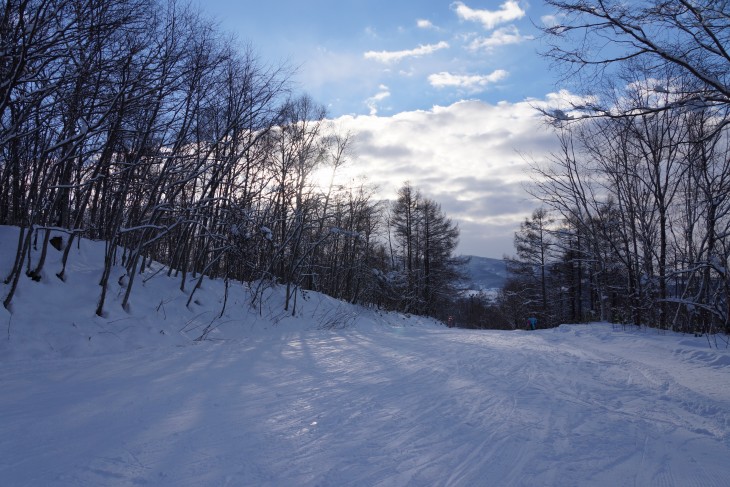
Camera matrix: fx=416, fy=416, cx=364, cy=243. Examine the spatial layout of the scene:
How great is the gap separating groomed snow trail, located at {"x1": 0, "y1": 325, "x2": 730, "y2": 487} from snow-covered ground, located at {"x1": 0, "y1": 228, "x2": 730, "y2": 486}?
2 centimetres

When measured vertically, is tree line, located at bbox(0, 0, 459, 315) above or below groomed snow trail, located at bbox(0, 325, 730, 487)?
above

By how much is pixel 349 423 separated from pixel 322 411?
377 millimetres

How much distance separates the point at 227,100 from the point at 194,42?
2.51 m

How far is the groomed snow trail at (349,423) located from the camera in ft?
8.51

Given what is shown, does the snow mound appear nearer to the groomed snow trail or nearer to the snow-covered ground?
the snow-covered ground

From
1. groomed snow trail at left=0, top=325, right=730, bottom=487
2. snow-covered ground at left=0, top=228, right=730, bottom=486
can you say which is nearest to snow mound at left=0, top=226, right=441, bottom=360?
snow-covered ground at left=0, top=228, right=730, bottom=486

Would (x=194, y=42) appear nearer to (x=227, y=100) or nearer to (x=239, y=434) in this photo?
(x=227, y=100)

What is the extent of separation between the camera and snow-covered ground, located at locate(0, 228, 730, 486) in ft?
8.64

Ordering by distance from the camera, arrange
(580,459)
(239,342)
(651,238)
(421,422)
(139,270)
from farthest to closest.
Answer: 1. (651,238)
2. (139,270)
3. (239,342)
4. (421,422)
5. (580,459)

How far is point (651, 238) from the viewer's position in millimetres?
13359

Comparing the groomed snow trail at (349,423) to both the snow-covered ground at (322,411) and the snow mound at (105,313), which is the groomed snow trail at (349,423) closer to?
the snow-covered ground at (322,411)

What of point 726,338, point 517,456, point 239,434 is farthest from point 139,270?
point 726,338

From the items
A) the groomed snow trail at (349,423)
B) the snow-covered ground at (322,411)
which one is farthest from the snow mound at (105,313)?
the groomed snow trail at (349,423)

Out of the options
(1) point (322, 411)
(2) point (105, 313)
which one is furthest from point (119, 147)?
(1) point (322, 411)
